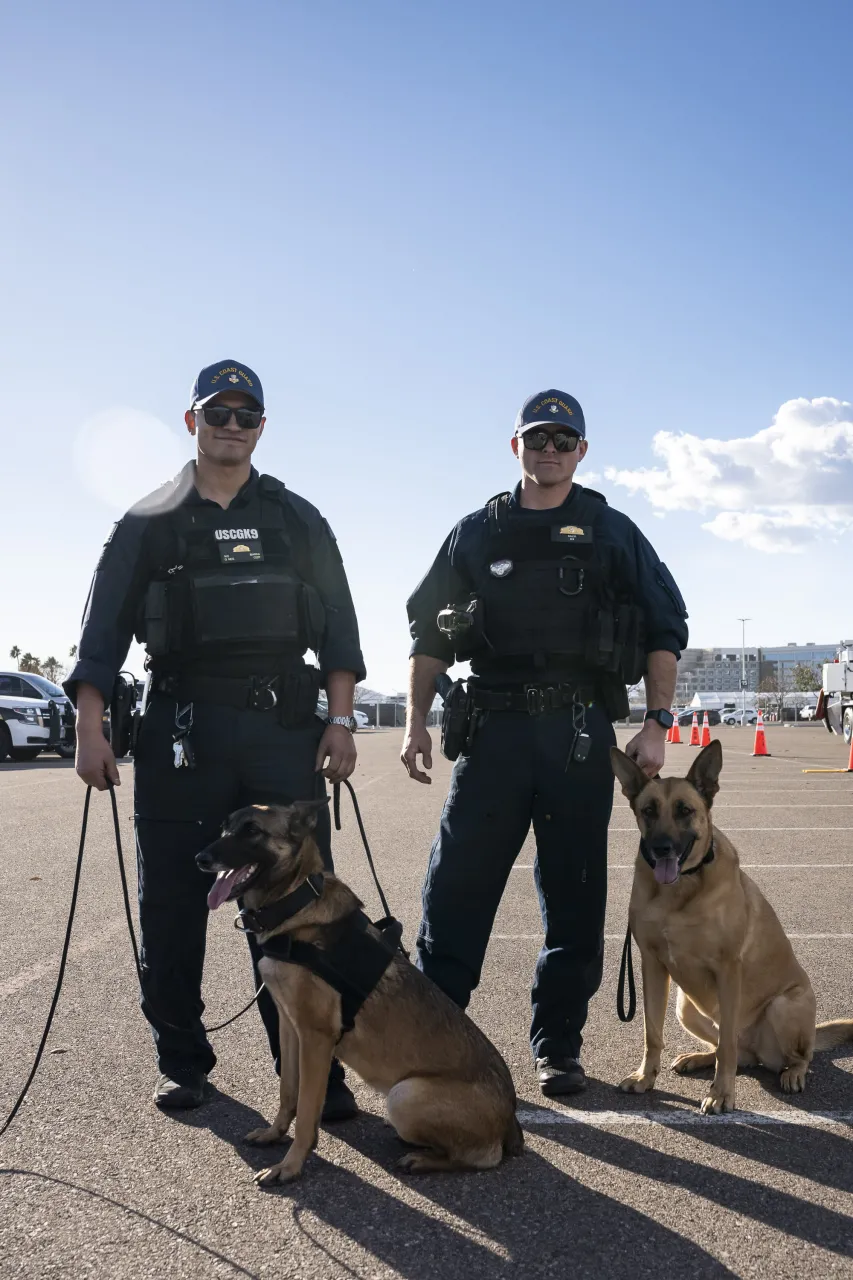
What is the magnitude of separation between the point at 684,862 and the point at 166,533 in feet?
7.24

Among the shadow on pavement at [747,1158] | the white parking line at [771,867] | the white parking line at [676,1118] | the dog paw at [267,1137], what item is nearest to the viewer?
the shadow on pavement at [747,1158]

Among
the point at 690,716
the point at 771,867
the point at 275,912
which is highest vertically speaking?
the point at 275,912

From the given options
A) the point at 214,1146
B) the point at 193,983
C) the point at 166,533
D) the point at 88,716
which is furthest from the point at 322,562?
the point at 214,1146

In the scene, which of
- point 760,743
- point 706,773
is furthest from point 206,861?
point 760,743

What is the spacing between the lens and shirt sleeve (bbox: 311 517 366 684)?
3.99m

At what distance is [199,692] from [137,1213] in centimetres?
163

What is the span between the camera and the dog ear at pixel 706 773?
13.2 ft

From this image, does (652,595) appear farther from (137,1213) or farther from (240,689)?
(137,1213)

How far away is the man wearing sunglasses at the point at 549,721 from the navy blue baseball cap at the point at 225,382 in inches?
41.1

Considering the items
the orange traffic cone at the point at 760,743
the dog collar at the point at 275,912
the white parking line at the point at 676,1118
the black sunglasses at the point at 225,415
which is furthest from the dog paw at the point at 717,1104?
the orange traffic cone at the point at 760,743

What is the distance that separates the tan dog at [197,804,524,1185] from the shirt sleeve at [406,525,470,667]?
1177 millimetres

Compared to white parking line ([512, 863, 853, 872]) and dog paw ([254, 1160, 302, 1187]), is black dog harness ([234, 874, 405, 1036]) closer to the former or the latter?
dog paw ([254, 1160, 302, 1187])

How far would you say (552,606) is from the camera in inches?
158

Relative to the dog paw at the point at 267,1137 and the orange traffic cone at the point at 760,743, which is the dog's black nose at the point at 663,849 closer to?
the dog paw at the point at 267,1137
